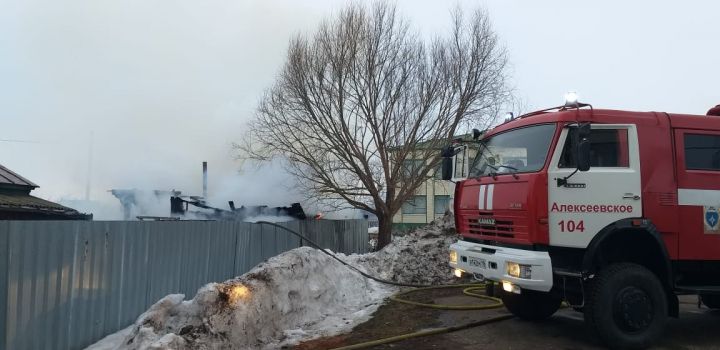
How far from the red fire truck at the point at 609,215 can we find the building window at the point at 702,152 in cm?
1

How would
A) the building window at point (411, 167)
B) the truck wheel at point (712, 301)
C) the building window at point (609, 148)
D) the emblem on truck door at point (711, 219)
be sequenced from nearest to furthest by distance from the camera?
the building window at point (609, 148) → the emblem on truck door at point (711, 219) → the truck wheel at point (712, 301) → the building window at point (411, 167)

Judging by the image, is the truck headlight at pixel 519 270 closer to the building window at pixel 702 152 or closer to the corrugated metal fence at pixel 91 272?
the building window at pixel 702 152

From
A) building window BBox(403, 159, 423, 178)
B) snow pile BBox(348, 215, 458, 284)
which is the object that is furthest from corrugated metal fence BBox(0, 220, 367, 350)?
building window BBox(403, 159, 423, 178)

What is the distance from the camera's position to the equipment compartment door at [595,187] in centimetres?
615

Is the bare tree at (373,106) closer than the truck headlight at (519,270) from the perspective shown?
No

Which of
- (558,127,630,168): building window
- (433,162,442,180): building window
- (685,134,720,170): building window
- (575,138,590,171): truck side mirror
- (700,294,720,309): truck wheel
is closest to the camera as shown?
(575,138,590,171): truck side mirror

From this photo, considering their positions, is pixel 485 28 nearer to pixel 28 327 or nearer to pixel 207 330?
pixel 207 330

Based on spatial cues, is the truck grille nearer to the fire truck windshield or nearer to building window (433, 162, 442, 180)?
the fire truck windshield

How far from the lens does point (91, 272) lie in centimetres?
658

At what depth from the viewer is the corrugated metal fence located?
5.46 metres

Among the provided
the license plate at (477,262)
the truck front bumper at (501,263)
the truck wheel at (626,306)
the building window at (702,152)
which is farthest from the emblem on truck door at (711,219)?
the license plate at (477,262)

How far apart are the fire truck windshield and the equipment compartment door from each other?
0.67 ft

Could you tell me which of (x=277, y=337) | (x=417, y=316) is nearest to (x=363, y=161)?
(x=417, y=316)

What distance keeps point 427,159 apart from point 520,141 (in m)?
9.72
